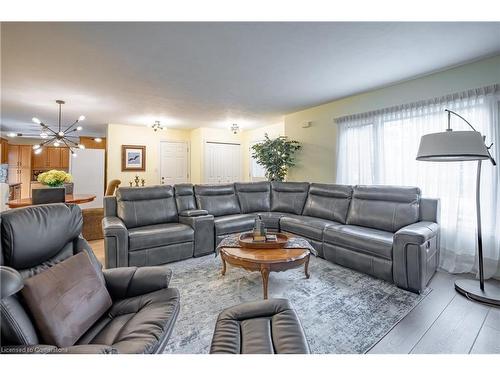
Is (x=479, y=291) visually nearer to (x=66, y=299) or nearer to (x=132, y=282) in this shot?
(x=132, y=282)

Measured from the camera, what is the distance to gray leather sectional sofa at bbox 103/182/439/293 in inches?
96.3

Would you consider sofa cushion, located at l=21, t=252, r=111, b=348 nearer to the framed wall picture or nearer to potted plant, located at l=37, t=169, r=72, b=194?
potted plant, located at l=37, t=169, r=72, b=194

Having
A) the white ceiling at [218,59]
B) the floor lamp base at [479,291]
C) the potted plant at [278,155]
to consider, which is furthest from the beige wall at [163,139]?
the floor lamp base at [479,291]

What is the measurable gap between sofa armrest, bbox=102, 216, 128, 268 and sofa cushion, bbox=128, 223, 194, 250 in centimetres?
11

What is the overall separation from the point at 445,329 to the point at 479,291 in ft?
2.74

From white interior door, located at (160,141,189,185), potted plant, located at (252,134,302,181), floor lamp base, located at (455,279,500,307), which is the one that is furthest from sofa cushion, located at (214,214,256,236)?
white interior door, located at (160,141,189,185)

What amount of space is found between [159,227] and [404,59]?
12.0 ft

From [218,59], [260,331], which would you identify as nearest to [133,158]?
[218,59]

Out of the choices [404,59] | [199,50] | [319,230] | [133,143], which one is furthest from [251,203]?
[133,143]

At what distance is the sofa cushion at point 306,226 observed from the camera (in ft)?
10.7

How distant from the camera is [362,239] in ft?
8.89

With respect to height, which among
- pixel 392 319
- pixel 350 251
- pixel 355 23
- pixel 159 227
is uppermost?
pixel 355 23

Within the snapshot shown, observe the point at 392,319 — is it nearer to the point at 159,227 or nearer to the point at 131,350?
the point at 131,350

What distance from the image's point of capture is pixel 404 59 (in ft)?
8.57
